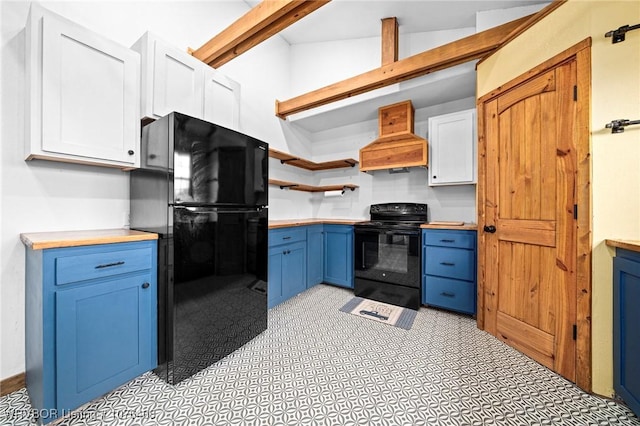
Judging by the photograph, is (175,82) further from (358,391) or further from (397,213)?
(397,213)

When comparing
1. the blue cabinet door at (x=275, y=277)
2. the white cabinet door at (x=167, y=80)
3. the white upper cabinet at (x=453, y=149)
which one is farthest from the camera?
the white upper cabinet at (x=453, y=149)

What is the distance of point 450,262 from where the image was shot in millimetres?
2543

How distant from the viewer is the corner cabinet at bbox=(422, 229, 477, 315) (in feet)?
8.06

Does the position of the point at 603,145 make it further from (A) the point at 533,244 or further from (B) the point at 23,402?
(B) the point at 23,402

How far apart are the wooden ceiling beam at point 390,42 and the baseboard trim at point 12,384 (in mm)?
3983

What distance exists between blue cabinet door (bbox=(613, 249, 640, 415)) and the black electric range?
4.75ft

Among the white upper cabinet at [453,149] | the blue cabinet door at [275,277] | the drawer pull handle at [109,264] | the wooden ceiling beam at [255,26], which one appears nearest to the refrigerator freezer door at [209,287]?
the drawer pull handle at [109,264]

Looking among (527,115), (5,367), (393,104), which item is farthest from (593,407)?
(5,367)

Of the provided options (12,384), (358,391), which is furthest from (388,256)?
(12,384)

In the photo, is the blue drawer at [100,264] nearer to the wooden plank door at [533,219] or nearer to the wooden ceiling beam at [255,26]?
the wooden ceiling beam at [255,26]

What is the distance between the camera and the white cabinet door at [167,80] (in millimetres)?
1729

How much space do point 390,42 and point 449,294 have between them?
114 inches

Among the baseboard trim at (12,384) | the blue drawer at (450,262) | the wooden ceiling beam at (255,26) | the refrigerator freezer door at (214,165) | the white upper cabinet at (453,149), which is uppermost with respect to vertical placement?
the wooden ceiling beam at (255,26)

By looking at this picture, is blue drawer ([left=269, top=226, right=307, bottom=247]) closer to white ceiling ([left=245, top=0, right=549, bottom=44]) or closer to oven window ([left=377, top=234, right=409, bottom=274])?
oven window ([left=377, top=234, right=409, bottom=274])
